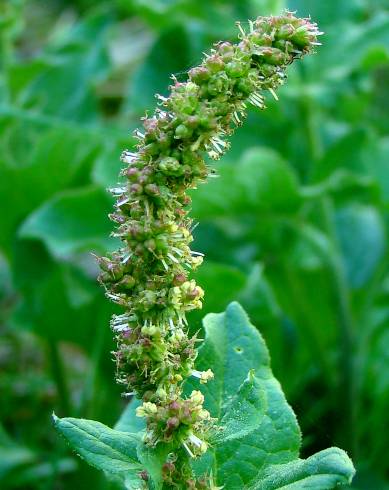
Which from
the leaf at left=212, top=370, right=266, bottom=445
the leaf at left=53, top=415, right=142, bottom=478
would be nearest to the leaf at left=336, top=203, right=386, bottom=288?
the leaf at left=212, top=370, right=266, bottom=445

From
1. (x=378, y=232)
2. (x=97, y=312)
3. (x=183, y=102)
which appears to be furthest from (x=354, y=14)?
(x=183, y=102)

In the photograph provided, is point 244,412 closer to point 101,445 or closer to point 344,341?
point 101,445

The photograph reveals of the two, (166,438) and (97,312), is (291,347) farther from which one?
(166,438)

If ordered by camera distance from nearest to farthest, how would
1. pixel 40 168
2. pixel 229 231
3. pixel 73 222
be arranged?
pixel 73 222
pixel 40 168
pixel 229 231

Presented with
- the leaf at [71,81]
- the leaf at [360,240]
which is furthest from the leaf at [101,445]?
the leaf at [71,81]

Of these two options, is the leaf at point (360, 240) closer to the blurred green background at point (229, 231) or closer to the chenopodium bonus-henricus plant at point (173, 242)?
the blurred green background at point (229, 231)

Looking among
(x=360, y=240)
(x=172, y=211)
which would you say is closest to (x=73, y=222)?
(x=360, y=240)
